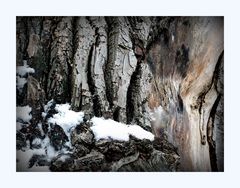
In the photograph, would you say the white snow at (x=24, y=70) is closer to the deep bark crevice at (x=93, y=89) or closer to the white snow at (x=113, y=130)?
the deep bark crevice at (x=93, y=89)

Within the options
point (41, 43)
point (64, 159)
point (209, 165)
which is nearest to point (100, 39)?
point (41, 43)

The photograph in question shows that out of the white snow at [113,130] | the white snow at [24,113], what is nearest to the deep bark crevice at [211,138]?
the white snow at [113,130]

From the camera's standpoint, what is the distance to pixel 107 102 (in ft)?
10.7

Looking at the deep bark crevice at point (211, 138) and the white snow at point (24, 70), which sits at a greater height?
the white snow at point (24, 70)

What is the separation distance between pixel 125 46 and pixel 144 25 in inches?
8.5

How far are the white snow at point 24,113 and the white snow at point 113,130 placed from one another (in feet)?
1.57

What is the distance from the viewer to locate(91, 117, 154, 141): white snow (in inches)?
127

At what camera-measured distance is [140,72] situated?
3320 millimetres

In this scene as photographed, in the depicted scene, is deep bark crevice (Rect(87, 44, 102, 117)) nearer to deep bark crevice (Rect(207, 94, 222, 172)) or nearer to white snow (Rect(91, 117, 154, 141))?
white snow (Rect(91, 117, 154, 141))

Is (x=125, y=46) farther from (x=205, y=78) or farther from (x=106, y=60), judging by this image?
(x=205, y=78)

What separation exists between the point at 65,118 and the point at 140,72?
674mm

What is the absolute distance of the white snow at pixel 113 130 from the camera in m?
3.22

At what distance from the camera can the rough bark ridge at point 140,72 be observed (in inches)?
128

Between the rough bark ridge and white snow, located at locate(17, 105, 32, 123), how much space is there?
4 centimetres
